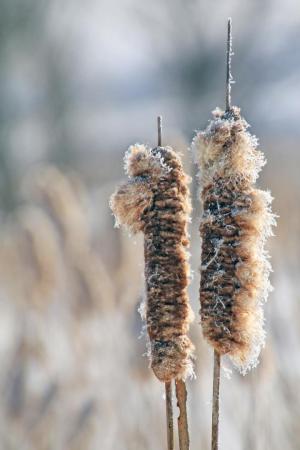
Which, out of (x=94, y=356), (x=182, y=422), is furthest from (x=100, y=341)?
(x=182, y=422)

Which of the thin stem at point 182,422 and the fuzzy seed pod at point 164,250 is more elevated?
the fuzzy seed pod at point 164,250

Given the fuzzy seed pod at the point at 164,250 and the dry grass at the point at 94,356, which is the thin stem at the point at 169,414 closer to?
the fuzzy seed pod at the point at 164,250

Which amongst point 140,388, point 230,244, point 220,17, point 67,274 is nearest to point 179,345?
point 230,244

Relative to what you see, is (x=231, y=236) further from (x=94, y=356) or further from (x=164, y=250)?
(x=94, y=356)

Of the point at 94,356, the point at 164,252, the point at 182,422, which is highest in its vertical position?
the point at 94,356

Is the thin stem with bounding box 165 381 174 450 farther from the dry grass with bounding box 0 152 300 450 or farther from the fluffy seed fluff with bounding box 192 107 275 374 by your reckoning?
the dry grass with bounding box 0 152 300 450

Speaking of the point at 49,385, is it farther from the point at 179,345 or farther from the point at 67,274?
the point at 179,345

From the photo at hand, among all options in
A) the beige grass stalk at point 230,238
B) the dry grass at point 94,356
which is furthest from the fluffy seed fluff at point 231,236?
the dry grass at point 94,356
